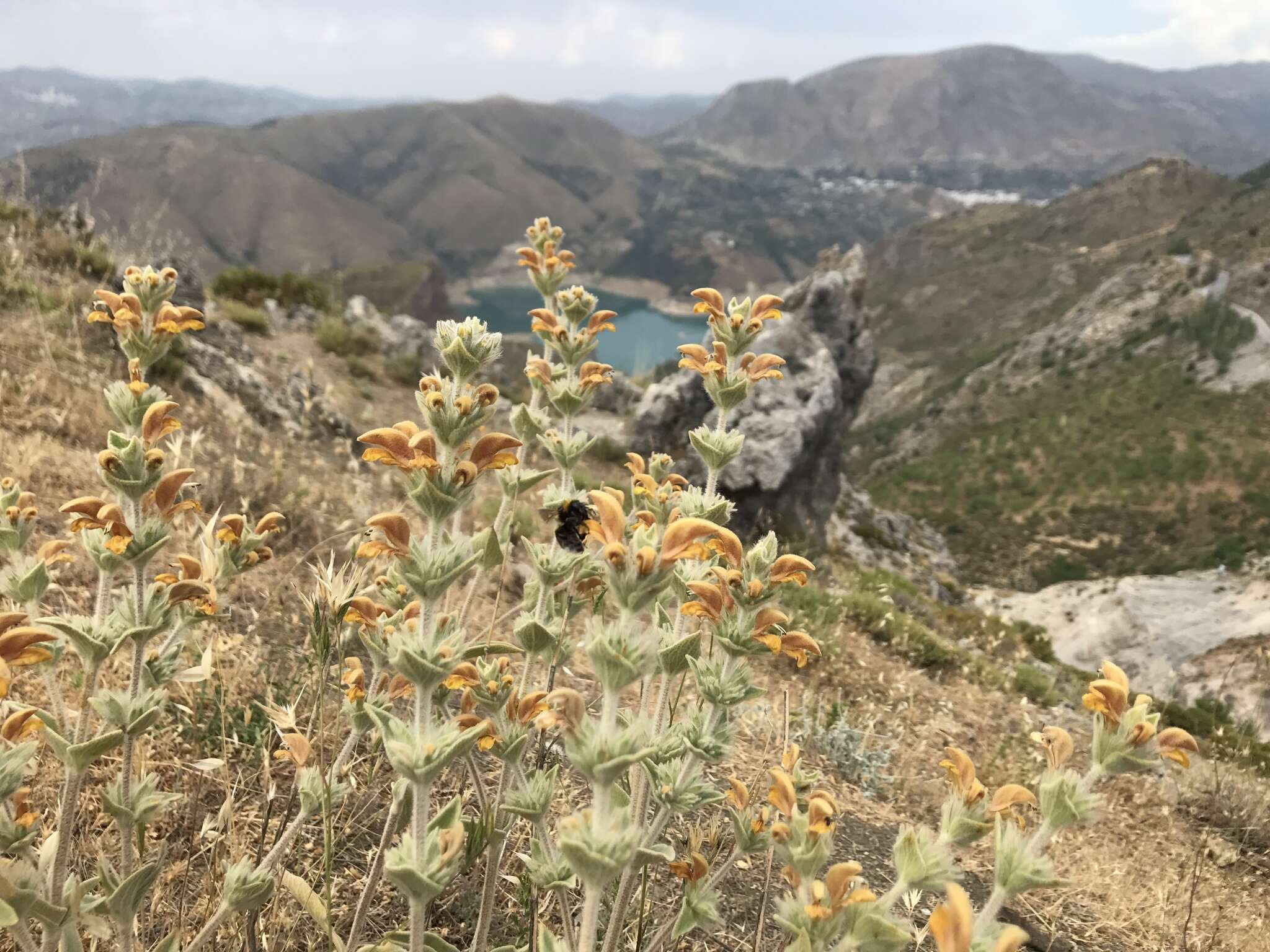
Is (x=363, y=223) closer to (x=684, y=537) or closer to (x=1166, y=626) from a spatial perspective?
(x=1166, y=626)

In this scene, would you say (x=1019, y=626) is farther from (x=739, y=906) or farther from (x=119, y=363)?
(x=119, y=363)

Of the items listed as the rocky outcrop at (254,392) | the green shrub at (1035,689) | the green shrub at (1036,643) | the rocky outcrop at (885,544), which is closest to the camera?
the green shrub at (1035,689)

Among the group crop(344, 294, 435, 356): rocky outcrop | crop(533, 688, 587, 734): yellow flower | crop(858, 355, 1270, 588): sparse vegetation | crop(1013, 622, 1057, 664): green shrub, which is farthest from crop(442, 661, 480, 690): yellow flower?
crop(858, 355, 1270, 588): sparse vegetation

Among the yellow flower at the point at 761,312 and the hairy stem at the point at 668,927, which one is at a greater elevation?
the yellow flower at the point at 761,312

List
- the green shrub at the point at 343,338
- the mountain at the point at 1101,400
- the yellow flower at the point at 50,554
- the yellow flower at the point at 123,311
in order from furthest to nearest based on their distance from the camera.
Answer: the mountain at the point at 1101,400, the green shrub at the point at 343,338, the yellow flower at the point at 123,311, the yellow flower at the point at 50,554

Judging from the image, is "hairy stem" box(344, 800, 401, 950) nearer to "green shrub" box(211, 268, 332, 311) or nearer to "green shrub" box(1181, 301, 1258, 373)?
"green shrub" box(211, 268, 332, 311)

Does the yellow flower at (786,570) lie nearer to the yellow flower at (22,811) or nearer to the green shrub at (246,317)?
the yellow flower at (22,811)

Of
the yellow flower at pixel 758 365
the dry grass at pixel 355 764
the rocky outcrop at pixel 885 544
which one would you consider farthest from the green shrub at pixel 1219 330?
the yellow flower at pixel 758 365
